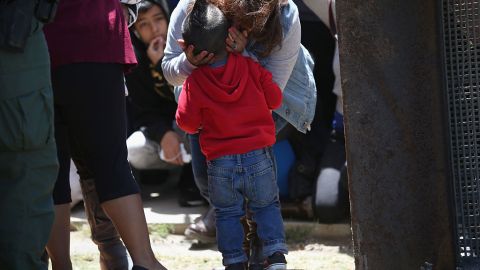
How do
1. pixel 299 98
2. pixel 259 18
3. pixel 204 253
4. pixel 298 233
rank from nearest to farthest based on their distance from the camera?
pixel 259 18
pixel 299 98
pixel 204 253
pixel 298 233

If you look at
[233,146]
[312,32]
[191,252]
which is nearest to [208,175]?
[233,146]

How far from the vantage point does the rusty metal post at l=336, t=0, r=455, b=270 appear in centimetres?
361

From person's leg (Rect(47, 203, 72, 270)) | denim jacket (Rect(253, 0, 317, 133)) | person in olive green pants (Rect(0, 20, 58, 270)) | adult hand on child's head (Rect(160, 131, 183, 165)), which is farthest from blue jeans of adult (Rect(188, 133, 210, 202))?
adult hand on child's head (Rect(160, 131, 183, 165))

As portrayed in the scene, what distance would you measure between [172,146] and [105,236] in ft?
5.59

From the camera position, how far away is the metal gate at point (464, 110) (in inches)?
142

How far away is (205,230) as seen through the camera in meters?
5.25

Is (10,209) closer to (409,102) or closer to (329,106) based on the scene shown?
(409,102)

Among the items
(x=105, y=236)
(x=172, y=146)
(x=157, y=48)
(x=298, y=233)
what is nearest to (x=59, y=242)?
(x=105, y=236)

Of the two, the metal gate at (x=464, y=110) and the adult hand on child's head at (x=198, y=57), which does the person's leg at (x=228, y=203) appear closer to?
the adult hand on child's head at (x=198, y=57)

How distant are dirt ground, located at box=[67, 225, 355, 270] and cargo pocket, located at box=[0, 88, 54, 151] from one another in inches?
64.3

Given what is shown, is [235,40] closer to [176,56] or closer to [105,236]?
[176,56]

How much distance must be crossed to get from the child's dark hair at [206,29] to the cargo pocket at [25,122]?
0.70 metres

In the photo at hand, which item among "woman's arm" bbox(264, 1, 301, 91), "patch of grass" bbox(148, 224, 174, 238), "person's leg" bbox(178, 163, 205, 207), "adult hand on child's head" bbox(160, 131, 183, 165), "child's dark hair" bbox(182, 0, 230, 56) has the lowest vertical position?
"patch of grass" bbox(148, 224, 174, 238)

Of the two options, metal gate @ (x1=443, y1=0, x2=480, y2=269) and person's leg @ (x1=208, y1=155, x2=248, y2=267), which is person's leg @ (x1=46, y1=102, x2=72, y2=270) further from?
metal gate @ (x1=443, y1=0, x2=480, y2=269)
